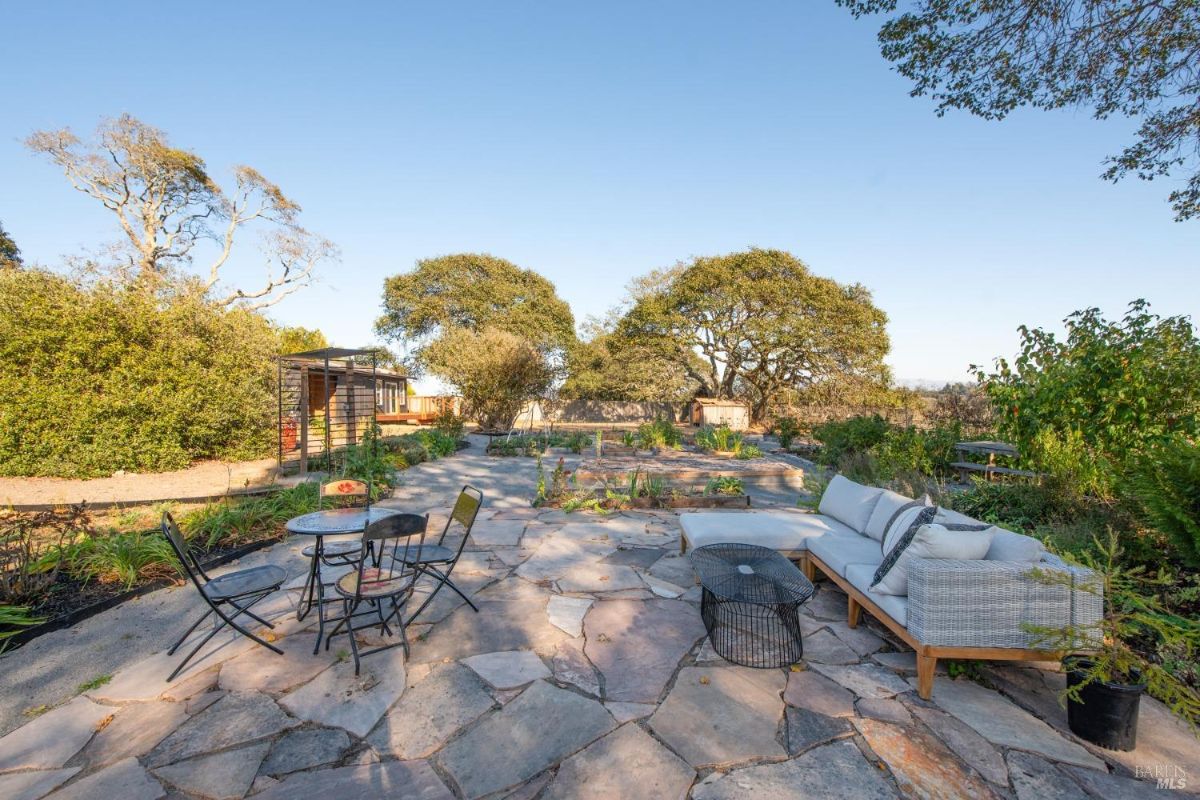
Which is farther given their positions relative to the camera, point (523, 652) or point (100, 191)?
point (100, 191)

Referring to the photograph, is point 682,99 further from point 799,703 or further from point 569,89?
point 799,703

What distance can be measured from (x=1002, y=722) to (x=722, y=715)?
4.28ft

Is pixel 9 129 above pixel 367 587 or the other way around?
above

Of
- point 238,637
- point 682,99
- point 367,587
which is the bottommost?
point 238,637

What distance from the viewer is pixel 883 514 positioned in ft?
12.9

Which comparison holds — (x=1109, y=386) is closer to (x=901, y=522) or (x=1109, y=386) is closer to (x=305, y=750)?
(x=901, y=522)

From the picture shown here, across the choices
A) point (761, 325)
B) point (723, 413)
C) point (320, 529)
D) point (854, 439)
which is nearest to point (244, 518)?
point (320, 529)

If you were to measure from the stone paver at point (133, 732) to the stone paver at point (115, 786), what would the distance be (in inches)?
3.6

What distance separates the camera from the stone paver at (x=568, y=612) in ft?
11.0

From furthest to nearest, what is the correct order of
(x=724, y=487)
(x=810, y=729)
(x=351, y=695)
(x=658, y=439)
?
(x=658, y=439), (x=724, y=487), (x=351, y=695), (x=810, y=729)

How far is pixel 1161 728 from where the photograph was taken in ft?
7.92

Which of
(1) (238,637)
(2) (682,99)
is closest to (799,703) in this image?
(1) (238,637)

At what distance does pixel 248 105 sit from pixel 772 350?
16.5 metres

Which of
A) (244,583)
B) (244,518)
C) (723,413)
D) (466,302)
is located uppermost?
(466,302)
